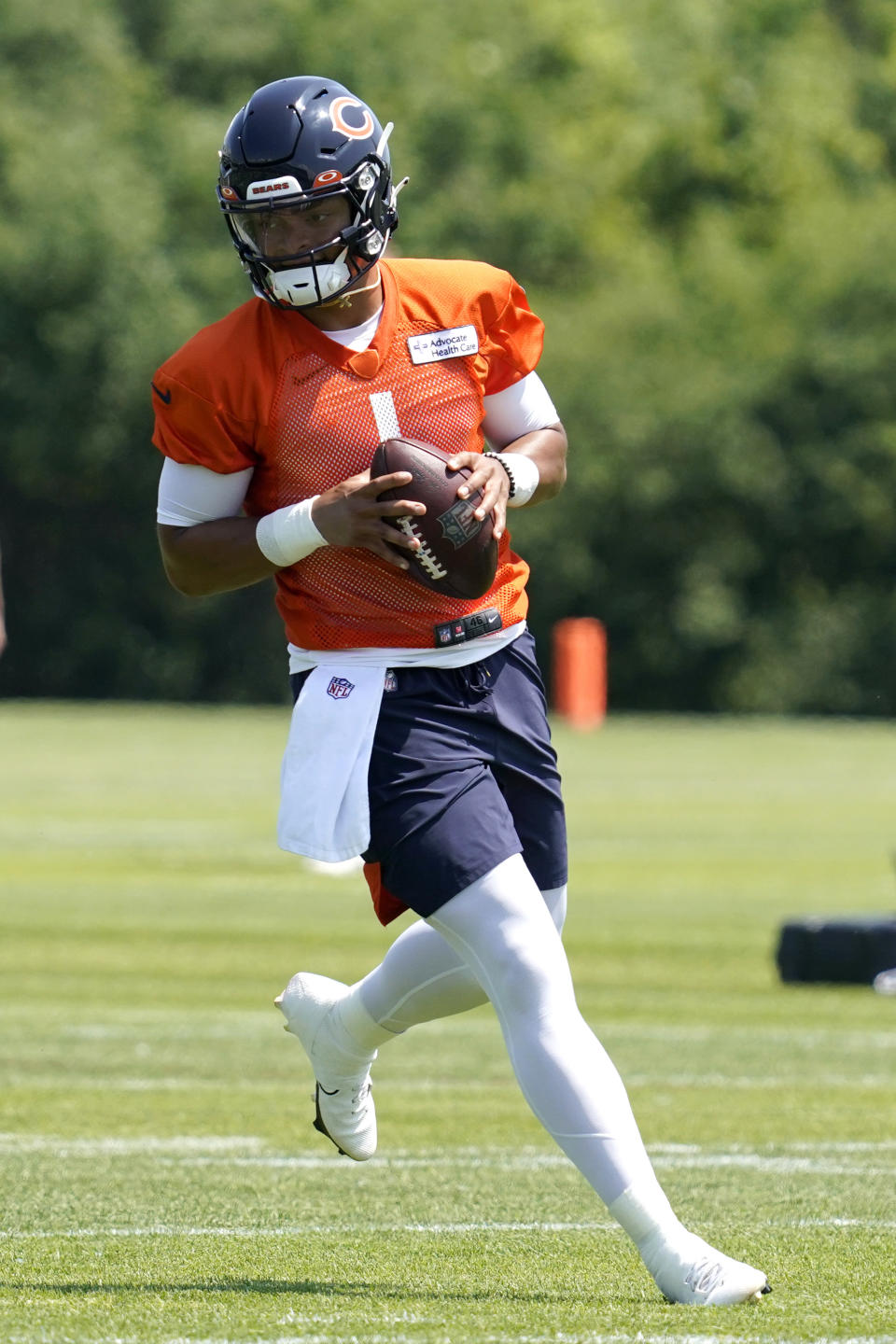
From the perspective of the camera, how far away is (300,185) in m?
4.30

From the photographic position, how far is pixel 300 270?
14.1 feet

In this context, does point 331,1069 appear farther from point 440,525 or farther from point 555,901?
point 440,525

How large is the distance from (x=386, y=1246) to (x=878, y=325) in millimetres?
38652

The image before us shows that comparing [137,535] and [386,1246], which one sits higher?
[386,1246]

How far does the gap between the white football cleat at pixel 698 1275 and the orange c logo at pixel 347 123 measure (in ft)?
6.64

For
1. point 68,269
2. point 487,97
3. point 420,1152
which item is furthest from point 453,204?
point 420,1152

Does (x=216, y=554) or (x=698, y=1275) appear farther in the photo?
(x=216, y=554)

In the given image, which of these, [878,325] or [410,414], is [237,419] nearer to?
[410,414]

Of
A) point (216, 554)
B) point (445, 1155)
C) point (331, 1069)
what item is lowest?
point (445, 1155)

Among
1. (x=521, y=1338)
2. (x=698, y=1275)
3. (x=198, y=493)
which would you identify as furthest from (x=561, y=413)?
(x=521, y=1338)

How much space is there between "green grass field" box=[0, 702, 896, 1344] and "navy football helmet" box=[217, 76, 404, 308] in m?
1.79

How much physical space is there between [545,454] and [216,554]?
686mm

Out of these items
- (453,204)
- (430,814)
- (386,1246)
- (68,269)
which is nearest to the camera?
(430,814)

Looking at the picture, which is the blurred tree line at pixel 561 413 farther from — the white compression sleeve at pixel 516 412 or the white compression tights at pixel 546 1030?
the white compression tights at pixel 546 1030
